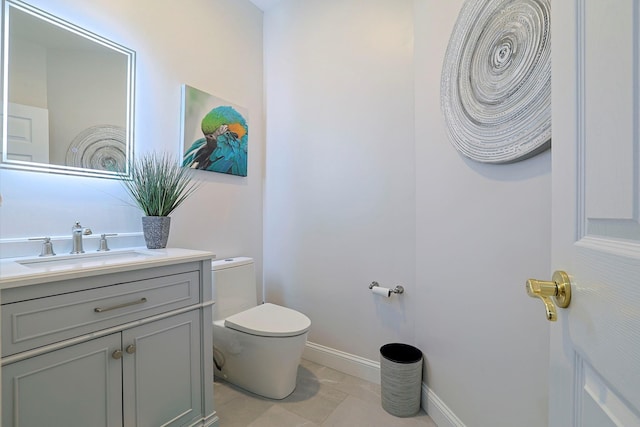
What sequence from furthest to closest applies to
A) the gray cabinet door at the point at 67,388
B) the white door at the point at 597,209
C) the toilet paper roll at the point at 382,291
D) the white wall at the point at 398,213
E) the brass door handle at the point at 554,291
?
the toilet paper roll at the point at 382,291 < the white wall at the point at 398,213 < the gray cabinet door at the point at 67,388 < the brass door handle at the point at 554,291 < the white door at the point at 597,209

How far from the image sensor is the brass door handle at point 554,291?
1.65 feet

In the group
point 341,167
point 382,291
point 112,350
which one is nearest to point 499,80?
point 341,167

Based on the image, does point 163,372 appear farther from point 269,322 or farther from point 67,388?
point 269,322

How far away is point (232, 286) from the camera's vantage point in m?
1.87

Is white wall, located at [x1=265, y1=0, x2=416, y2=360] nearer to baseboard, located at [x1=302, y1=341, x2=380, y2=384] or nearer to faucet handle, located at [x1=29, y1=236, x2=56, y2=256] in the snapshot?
baseboard, located at [x1=302, y1=341, x2=380, y2=384]

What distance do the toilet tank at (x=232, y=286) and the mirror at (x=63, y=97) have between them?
0.77 m

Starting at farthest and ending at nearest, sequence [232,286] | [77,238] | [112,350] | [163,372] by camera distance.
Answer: [232,286], [77,238], [163,372], [112,350]

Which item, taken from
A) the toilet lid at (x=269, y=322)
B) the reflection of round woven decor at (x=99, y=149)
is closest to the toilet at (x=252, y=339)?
the toilet lid at (x=269, y=322)

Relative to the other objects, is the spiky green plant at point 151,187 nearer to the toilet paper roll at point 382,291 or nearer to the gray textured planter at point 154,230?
the gray textured planter at point 154,230

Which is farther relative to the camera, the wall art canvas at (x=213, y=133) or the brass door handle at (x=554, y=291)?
the wall art canvas at (x=213, y=133)

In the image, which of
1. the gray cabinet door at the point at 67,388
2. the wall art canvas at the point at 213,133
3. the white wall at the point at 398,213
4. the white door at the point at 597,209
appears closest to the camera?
the white door at the point at 597,209

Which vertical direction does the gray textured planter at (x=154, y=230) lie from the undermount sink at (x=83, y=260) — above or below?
above

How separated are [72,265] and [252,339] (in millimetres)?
906

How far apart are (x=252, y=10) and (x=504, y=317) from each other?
8.78 feet
